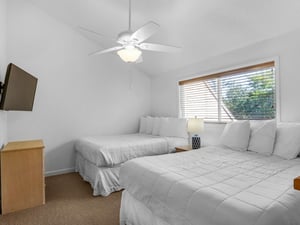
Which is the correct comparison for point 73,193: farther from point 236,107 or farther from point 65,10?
point 65,10

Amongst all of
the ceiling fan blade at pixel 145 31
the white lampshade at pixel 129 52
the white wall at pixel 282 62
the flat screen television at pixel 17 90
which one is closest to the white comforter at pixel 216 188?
the white wall at pixel 282 62

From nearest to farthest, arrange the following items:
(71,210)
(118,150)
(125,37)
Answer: (125,37) < (71,210) < (118,150)

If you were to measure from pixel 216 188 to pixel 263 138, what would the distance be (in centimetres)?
140

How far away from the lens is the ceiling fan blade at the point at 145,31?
1838 millimetres

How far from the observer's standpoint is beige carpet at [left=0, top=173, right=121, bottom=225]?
82.6 inches

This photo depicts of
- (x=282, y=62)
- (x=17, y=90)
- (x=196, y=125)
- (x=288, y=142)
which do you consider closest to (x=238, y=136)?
(x=288, y=142)

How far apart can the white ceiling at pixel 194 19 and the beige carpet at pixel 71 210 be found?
274 cm

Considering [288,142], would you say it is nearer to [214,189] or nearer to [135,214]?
[214,189]

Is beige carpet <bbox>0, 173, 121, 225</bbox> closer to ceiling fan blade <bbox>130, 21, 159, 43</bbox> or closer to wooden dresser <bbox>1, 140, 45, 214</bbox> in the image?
wooden dresser <bbox>1, 140, 45, 214</bbox>

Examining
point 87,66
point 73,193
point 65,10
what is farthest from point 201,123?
point 65,10

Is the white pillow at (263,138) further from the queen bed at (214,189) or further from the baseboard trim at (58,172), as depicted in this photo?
the baseboard trim at (58,172)

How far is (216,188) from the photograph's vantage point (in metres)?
1.26

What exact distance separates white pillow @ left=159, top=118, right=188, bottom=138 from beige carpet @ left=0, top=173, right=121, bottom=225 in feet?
5.23

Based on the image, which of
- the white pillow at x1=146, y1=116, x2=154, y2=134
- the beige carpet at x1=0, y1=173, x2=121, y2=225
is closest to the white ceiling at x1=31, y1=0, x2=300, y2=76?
the white pillow at x1=146, y1=116, x2=154, y2=134
